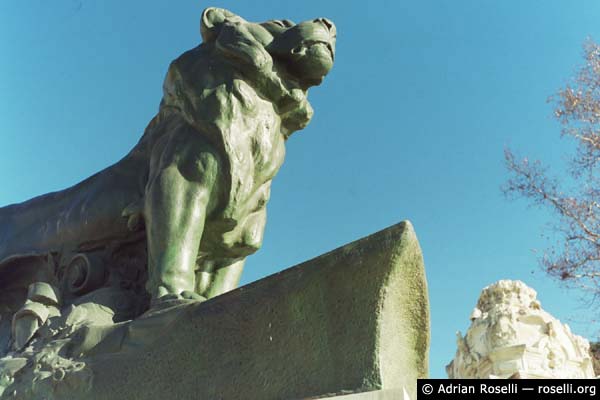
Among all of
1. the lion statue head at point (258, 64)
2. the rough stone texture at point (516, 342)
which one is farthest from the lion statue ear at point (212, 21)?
the rough stone texture at point (516, 342)

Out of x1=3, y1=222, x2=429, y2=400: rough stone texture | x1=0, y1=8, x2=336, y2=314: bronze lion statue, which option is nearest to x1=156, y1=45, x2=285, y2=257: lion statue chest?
x1=0, y1=8, x2=336, y2=314: bronze lion statue

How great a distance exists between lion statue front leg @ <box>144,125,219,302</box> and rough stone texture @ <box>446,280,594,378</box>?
7159 mm

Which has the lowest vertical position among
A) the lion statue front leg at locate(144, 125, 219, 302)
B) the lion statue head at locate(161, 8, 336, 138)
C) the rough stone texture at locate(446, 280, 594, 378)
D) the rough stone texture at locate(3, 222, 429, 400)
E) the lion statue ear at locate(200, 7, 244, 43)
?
the rough stone texture at locate(3, 222, 429, 400)

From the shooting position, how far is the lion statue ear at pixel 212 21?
9.17 feet

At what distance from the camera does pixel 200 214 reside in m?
2.45

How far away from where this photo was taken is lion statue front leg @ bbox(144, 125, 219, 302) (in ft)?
7.71

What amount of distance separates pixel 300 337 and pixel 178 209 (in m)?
0.80

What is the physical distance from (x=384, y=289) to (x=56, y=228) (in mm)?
1550

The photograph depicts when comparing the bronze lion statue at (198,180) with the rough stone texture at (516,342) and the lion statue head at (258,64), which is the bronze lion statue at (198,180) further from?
the rough stone texture at (516,342)

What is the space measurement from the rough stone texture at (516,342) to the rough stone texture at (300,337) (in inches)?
295

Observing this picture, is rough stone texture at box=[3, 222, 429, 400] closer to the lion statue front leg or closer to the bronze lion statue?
the lion statue front leg

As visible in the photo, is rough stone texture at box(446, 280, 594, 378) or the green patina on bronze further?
rough stone texture at box(446, 280, 594, 378)

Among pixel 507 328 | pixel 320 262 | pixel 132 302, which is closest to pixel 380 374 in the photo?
pixel 320 262

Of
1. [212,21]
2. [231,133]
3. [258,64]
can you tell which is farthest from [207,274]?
[212,21]
